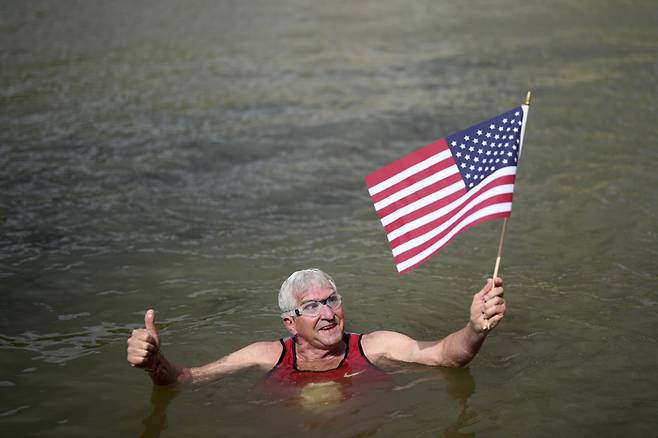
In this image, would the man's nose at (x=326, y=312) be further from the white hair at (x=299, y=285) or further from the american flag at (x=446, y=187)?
the american flag at (x=446, y=187)

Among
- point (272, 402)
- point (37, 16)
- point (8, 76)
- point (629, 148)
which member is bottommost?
point (272, 402)

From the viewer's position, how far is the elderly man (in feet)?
21.5

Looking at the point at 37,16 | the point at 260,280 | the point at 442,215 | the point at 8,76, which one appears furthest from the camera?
the point at 37,16

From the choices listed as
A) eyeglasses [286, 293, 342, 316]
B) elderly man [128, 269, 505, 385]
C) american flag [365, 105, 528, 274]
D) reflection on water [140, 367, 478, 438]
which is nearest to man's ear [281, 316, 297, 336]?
elderly man [128, 269, 505, 385]

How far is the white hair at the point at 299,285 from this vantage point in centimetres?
704

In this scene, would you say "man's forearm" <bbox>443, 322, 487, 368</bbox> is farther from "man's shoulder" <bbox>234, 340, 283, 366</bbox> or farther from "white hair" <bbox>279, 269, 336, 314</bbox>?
"man's shoulder" <bbox>234, 340, 283, 366</bbox>

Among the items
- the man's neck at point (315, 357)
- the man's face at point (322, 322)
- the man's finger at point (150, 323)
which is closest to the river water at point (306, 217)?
the man's neck at point (315, 357)

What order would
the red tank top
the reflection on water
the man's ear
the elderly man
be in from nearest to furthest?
the elderly man < the reflection on water < the man's ear < the red tank top

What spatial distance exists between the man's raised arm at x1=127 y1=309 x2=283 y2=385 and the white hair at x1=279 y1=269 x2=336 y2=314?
0.52 meters

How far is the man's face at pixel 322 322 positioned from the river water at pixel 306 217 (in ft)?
1.64

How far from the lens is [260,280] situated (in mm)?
9945

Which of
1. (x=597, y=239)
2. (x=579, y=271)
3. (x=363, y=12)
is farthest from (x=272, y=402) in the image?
(x=363, y=12)

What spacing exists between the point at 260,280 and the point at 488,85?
30.2ft

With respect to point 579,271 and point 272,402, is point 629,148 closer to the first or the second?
point 579,271
